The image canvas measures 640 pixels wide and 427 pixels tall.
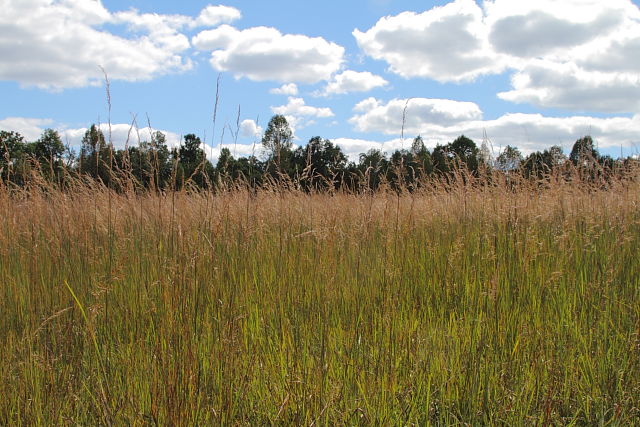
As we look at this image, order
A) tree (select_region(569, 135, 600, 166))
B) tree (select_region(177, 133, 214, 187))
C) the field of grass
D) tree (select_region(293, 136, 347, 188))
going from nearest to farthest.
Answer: the field of grass < tree (select_region(177, 133, 214, 187)) < tree (select_region(293, 136, 347, 188)) < tree (select_region(569, 135, 600, 166))

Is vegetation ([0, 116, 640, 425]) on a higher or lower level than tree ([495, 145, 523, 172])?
lower

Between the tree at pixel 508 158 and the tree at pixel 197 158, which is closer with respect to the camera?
the tree at pixel 197 158

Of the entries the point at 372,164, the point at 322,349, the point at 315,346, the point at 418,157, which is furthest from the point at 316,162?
the point at 322,349

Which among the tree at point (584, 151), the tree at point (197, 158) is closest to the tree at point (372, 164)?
the tree at point (197, 158)

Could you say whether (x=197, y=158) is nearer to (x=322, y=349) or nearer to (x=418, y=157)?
(x=418, y=157)

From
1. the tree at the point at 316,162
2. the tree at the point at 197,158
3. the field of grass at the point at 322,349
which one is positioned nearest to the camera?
the field of grass at the point at 322,349

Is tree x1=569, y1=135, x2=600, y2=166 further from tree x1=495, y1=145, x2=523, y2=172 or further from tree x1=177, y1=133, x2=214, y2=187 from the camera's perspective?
tree x1=177, y1=133, x2=214, y2=187

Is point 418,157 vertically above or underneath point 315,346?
above

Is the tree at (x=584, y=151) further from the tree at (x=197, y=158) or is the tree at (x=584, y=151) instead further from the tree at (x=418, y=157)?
the tree at (x=197, y=158)

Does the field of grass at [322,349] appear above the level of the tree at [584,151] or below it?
below

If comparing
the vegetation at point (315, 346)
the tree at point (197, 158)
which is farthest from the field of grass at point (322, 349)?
the tree at point (197, 158)

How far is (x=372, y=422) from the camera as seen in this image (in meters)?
1.67

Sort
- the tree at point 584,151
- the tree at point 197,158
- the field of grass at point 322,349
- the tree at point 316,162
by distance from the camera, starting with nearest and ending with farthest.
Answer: the field of grass at point 322,349, the tree at point 197,158, the tree at point 316,162, the tree at point 584,151

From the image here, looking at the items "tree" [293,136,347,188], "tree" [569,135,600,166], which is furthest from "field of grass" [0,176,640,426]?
"tree" [569,135,600,166]
